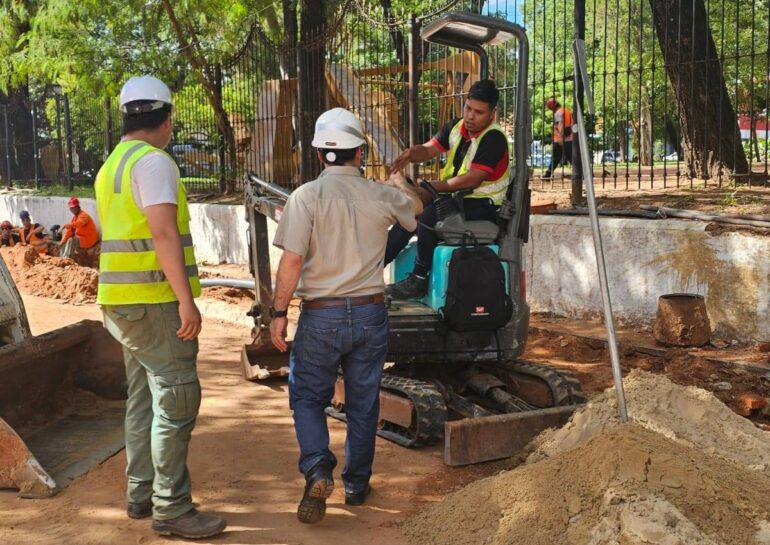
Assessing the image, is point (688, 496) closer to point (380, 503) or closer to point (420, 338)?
point (380, 503)

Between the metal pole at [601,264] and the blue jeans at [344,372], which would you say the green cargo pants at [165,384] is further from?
the metal pole at [601,264]

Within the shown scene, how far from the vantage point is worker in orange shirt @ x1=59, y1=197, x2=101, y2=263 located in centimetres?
1518

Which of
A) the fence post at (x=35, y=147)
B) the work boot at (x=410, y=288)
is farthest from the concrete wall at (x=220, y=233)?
the fence post at (x=35, y=147)

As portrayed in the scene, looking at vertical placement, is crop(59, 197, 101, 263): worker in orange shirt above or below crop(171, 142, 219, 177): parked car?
below

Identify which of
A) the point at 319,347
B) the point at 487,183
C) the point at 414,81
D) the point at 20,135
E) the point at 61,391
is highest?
the point at 414,81

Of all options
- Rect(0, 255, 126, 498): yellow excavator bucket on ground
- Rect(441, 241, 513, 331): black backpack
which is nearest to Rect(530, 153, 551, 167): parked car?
Rect(441, 241, 513, 331): black backpack

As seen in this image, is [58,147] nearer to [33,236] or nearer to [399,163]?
[33,236]

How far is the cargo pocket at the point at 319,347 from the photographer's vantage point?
4.44 m

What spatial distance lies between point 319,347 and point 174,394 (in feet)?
2.46

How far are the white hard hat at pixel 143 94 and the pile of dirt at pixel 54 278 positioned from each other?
27.8 ft

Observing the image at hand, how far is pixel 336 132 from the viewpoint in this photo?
449cm

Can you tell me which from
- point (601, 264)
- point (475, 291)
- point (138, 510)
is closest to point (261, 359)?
point (475, 291)

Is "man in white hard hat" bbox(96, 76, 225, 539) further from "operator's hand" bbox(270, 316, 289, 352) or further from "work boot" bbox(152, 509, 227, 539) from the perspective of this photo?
"operator's hand" bbox(270, 316, 289, 352)

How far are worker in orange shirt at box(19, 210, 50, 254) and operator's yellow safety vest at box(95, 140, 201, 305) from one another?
1275 centimetres
